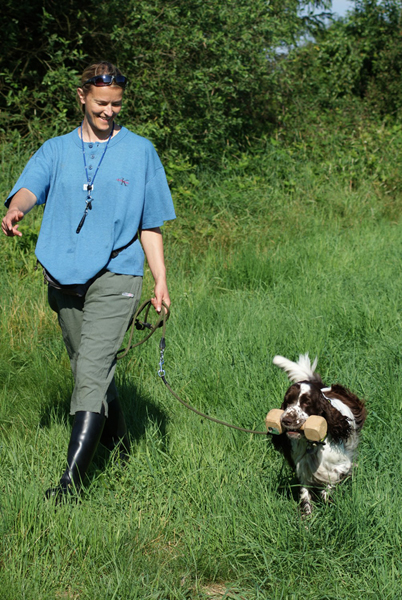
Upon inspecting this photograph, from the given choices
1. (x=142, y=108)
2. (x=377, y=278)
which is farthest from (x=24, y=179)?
(x=142, y=108)

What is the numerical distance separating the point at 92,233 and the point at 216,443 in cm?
143

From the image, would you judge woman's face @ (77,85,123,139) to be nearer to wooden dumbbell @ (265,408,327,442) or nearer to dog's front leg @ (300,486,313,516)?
wooden dumbbell @ (265,408,327,442)

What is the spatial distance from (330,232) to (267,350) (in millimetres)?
3730

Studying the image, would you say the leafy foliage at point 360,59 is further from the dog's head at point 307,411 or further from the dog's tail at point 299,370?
the dog's head at point 307,411

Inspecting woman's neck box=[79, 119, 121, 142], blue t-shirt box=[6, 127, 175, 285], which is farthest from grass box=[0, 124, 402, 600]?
woman's neck box=[79, 119, 121, 142]

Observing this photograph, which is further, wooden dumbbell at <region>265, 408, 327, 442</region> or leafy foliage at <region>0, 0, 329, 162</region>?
leafy foliage at <region>0, 0, 329, 162</region>

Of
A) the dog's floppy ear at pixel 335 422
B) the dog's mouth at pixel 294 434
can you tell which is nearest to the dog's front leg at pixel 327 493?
the dog's floppy ear at pixel 335 422

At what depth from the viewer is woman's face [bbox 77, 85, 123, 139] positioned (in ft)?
10.8

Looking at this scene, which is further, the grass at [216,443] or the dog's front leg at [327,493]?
the dog's front leg at [327,493]

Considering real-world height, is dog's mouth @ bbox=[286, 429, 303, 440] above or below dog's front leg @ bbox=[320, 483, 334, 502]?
above

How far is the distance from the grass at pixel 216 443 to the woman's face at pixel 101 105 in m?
1.80

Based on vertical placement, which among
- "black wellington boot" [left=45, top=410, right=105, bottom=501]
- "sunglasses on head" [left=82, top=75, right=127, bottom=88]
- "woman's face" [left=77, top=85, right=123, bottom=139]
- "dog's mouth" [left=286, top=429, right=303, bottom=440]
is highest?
"sunglasses on head" [left=82, top=75, right=127, bottom=88]

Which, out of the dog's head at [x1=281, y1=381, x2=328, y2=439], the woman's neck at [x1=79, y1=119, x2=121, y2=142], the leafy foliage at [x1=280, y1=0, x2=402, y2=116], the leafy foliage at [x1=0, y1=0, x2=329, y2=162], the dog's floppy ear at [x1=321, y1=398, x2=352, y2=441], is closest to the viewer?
the dog's head at [x1=281, y1=381, x2=328, y2=439]

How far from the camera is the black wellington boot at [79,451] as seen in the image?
Answer: 3221 mm
